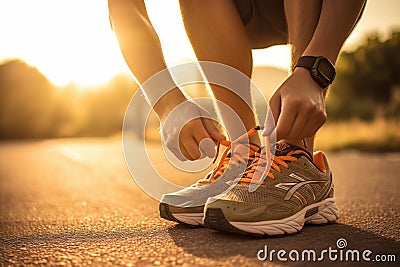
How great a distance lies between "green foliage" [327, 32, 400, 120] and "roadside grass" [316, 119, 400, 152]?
28.3ft

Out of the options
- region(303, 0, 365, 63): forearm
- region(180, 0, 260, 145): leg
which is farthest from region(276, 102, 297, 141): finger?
region(180, 0, 260, 145): leg

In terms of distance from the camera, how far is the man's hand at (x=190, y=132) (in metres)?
1.47

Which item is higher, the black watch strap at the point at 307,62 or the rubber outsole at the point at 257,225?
the black watch strap at the point at 307,62

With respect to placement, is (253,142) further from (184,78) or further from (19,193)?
(19,193)

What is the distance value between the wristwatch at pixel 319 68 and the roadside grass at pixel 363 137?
7.99m

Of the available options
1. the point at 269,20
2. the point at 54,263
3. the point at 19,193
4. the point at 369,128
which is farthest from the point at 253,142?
the point at 369,128

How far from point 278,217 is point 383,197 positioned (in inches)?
45.0

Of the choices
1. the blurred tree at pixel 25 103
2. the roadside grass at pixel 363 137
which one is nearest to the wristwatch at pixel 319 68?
the roadside grass at pixel 363 137

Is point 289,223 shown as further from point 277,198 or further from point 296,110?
point 296,110

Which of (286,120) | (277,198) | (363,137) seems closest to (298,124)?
(286,120)

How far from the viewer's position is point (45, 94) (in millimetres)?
33312

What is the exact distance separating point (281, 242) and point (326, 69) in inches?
19.3

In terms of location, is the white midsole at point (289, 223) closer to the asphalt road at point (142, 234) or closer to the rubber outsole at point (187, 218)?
the asphalt road at point (142, 234)

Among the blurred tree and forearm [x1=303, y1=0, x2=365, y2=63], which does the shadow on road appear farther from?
the blurred tree
